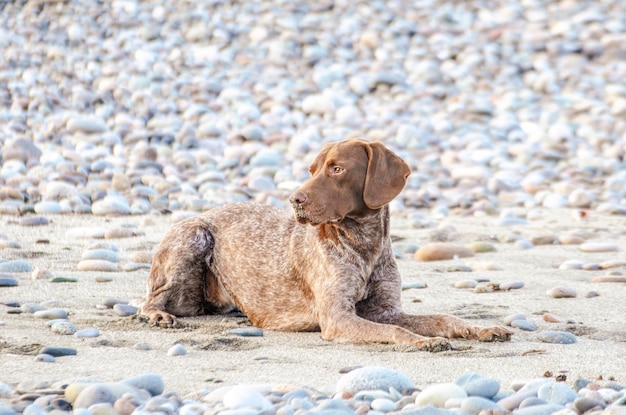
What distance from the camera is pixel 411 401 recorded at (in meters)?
4.03

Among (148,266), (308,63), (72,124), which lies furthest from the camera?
(308,63)

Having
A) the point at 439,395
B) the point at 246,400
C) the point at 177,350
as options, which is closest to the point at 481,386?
the point at 439,395

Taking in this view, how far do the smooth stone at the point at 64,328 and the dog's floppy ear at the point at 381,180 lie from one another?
1805mm

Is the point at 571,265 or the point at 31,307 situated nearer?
the point at 31,307

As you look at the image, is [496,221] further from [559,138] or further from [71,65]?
[71,65]

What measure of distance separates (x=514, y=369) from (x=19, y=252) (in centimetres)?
459

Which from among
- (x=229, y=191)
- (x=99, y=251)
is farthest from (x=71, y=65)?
(x=99, y=251)

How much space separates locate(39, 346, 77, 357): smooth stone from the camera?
4.81 m

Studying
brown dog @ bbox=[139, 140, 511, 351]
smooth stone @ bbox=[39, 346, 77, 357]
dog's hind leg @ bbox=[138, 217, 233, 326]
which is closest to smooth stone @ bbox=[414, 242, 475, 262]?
brown dog @ bbox=[139, 140, 511, 351]

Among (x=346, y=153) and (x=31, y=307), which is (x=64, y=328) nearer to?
(x=31, y=307)

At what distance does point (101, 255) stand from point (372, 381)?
4006 mm

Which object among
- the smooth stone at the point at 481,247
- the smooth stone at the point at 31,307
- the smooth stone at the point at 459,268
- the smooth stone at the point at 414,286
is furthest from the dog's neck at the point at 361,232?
the smooth stone at the point at 481,247

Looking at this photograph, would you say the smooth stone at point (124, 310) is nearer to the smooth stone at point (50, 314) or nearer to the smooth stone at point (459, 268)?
the smooth stone at point (50, 314)

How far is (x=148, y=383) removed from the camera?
410cm
